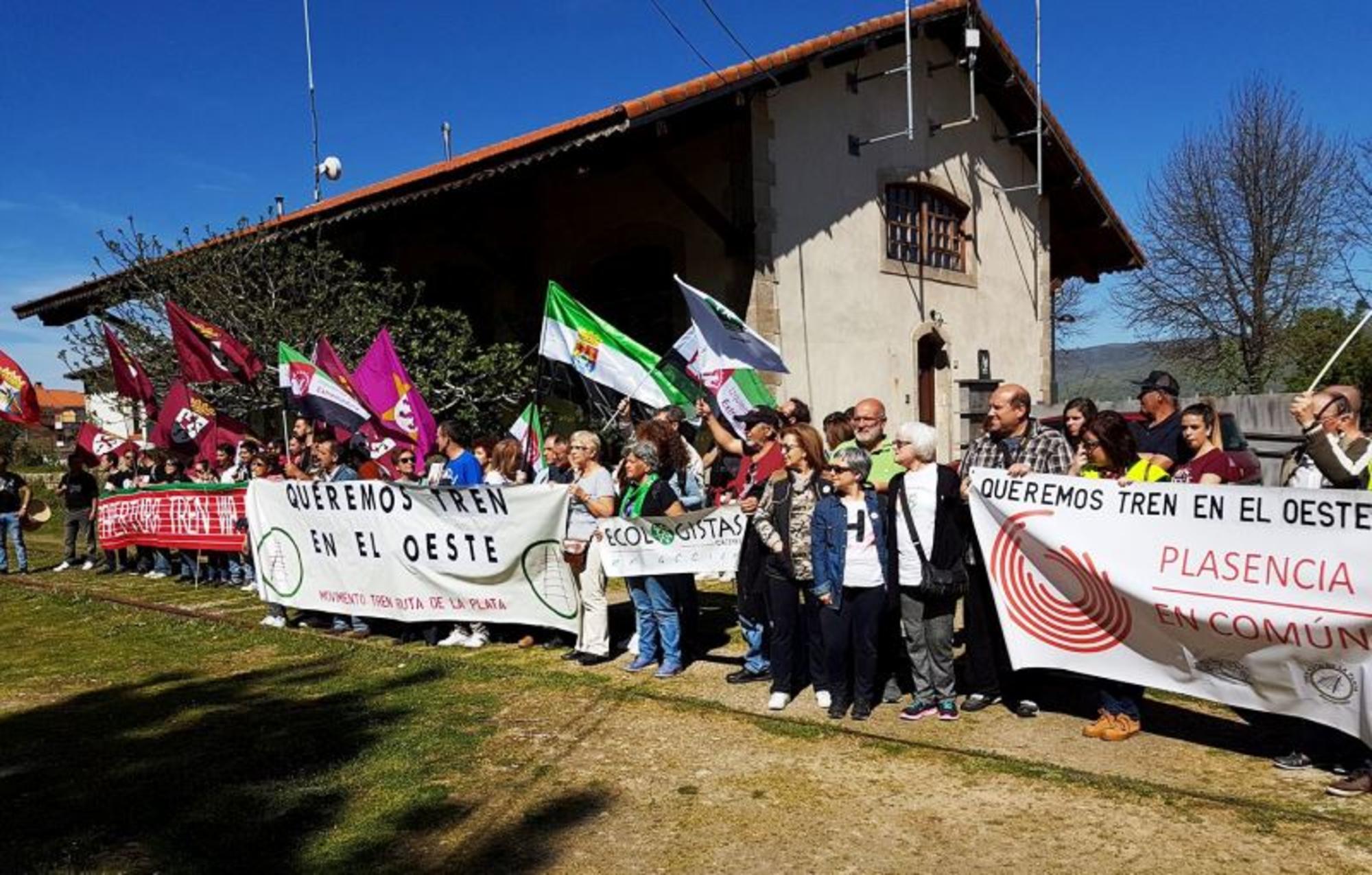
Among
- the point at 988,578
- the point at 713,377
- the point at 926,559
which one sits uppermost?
the point at 713,377

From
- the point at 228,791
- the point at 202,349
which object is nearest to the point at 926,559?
the point at 228,791

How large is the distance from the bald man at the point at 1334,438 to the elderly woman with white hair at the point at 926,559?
1.63m

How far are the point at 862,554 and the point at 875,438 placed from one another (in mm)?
909

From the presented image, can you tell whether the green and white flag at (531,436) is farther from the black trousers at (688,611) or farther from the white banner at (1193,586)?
the white banner at (1193,586)

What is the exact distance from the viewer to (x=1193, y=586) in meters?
4.59

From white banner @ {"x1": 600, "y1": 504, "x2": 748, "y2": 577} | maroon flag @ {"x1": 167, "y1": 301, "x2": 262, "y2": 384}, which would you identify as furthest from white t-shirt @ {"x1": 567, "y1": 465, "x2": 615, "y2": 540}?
maroon flag @ {"x1": 167, "y1": 301, "x2": 262, "y2": 384}

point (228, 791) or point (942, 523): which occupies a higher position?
point (942, 523)

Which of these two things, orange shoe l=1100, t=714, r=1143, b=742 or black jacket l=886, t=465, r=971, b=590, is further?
black jacket l=886, t=465, r=971, b=590

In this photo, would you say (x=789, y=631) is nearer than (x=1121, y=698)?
No

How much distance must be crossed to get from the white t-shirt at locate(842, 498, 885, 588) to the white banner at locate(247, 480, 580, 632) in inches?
92.2

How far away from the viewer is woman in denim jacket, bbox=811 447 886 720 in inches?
207

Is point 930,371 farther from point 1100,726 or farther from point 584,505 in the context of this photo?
point 1100,726

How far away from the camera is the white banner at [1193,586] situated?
418 cm

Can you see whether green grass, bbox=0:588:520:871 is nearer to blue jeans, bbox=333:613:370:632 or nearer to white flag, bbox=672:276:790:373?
blue jeans, bbox=333:613:370:632
